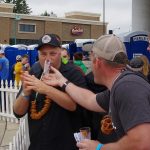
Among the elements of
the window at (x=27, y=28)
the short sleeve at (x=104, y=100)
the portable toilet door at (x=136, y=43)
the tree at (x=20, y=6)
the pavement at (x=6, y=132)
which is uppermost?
the tree at (x=20, y=6)

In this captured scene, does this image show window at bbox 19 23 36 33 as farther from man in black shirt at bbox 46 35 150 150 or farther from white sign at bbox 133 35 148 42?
man in black shirt at bbox 46 35 150 150

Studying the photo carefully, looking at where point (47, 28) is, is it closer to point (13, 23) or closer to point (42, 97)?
point (13, 23)

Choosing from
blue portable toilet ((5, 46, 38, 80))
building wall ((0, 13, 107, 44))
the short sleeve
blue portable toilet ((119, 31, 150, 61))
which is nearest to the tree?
building wall ((0, 13, 107, 44))

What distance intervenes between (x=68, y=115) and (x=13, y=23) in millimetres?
57760

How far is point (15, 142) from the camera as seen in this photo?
182 inches

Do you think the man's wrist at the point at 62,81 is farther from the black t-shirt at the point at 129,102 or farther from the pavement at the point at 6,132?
the pavement at the point at 6,132

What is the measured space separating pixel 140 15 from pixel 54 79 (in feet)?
41.8

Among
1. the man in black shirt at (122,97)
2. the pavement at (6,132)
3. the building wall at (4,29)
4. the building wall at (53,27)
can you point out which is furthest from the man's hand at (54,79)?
the building wall at (53,27)

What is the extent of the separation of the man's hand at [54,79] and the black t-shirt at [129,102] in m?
0.97

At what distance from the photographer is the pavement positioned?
7758 mm

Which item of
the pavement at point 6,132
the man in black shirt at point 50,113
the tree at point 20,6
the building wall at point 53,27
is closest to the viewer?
the man in black shirt at point 50,113

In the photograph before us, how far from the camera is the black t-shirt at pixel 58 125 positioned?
3.28m

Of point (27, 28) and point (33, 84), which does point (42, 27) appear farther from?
point (33, 84)

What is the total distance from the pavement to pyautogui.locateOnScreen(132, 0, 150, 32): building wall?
728 cm
